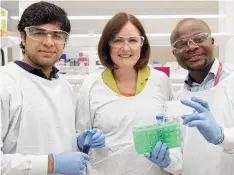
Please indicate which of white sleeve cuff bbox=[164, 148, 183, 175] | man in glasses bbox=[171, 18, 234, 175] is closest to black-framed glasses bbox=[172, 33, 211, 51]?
man in glasses bbox=[171, 18, 234, 175]

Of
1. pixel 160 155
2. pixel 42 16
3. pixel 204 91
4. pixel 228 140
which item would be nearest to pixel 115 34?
pixel 42 16

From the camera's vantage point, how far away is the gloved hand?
1.55 metres

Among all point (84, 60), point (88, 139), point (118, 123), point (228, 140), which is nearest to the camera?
point (228, 140)

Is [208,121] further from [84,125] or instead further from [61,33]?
[61,33]

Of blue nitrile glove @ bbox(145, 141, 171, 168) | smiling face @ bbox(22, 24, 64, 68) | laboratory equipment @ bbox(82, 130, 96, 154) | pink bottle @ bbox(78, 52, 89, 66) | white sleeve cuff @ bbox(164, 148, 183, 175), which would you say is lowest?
white sleeve cuff @ bbox(164, 148, 183, 175)

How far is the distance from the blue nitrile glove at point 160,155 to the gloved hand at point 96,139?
0.82ft

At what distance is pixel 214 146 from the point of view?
1.64 meters

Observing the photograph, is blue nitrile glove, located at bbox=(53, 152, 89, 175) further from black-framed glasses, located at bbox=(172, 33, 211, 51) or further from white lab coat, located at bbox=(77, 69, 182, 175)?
black-framed glasses, located at bbox=(172, 33, 211, 51)

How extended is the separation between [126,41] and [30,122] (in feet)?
2.33

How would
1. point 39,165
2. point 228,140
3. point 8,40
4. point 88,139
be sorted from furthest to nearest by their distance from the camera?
point 8,40, point 88,139, point 228,140, point 39,165

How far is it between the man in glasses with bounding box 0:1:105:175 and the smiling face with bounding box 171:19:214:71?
681 mm

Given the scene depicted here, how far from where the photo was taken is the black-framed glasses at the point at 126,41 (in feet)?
5.63

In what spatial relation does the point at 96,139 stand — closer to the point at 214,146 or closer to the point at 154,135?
the point at 154,135

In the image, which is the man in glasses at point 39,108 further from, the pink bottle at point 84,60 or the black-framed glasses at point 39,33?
the pink bottle at point 84,60
